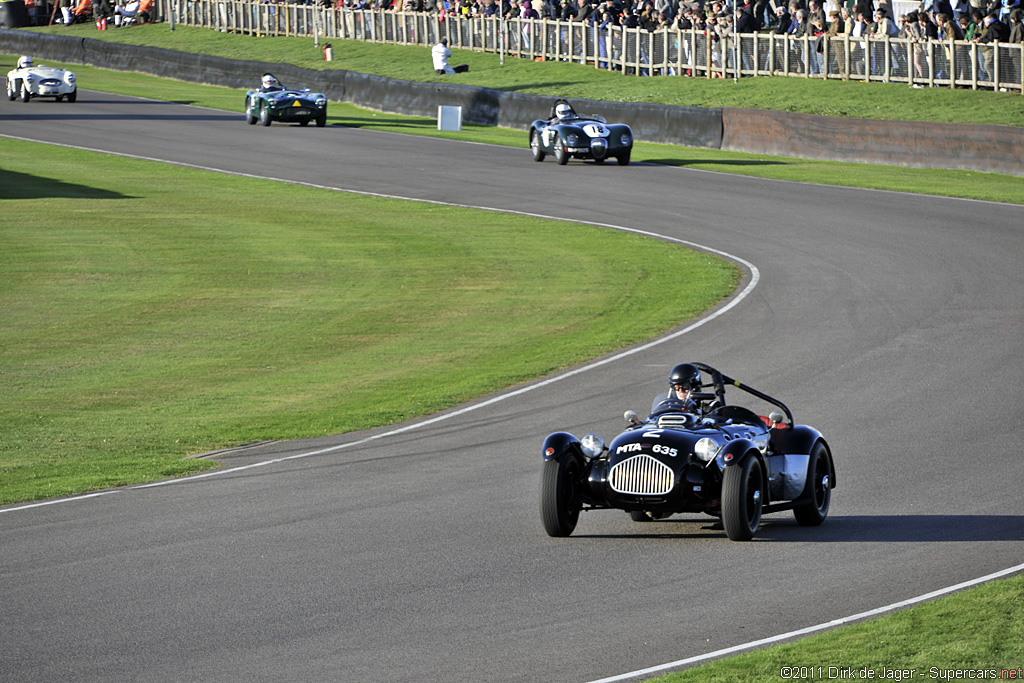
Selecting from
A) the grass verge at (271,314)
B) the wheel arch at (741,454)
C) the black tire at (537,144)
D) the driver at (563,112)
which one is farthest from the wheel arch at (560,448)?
the black tire at (537,144)

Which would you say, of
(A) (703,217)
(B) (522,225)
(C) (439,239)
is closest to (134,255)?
(C) (439,239)

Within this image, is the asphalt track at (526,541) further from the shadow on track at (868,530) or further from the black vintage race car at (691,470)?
the black vintage race car at (691,470)

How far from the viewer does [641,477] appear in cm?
958

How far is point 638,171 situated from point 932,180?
7194mm

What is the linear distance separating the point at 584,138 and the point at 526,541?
2777 centimetres

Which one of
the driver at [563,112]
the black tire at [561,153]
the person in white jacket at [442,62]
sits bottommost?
the black tire at [561,153]

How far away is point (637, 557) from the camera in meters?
9.38

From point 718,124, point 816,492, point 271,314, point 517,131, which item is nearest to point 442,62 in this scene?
point 517,131

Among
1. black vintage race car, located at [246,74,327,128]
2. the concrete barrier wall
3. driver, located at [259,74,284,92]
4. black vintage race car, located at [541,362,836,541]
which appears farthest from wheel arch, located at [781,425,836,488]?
driver, located at [259,74,284,92]

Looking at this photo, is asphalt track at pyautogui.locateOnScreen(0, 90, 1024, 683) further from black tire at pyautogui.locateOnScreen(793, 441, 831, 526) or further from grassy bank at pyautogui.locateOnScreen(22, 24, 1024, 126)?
grassy bank at pyautogui.locateOnScreen(22, 24, 1024, 126)

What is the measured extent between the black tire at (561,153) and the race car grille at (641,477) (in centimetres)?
2793

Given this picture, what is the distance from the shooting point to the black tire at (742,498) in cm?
942

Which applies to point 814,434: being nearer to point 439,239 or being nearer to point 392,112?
point 439,239

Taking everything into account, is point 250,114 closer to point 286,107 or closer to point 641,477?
point 286,107
